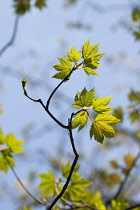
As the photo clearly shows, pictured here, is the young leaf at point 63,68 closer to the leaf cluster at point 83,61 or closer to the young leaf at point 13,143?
the leaf cluster at point 83,61

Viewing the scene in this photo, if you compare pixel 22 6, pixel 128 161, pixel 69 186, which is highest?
pixel 22 6

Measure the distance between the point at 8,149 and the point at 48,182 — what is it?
351 mm

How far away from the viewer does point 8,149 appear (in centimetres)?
178

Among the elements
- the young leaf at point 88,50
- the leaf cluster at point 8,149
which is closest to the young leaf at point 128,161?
the leaf cluster at point 8,149

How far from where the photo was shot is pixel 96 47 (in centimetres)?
113

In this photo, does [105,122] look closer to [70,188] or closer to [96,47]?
[96,47]

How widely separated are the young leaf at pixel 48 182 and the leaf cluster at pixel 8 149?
23 centimetres

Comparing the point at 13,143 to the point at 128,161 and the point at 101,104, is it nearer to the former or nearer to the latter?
the point at 101,104

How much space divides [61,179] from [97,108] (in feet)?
2.86

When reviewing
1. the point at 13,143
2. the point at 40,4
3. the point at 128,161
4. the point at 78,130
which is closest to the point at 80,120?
the point at 78,130

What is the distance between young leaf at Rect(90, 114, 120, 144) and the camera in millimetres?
1090

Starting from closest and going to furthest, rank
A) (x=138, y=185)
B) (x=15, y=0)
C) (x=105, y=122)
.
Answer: (x=105, y=122) < (x=15, y=0) < (x=138, y=185)

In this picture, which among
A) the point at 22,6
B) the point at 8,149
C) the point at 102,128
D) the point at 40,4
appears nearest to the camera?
the point at 102,128

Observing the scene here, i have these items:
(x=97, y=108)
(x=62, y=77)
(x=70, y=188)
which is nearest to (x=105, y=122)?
(x=97, y=108)
